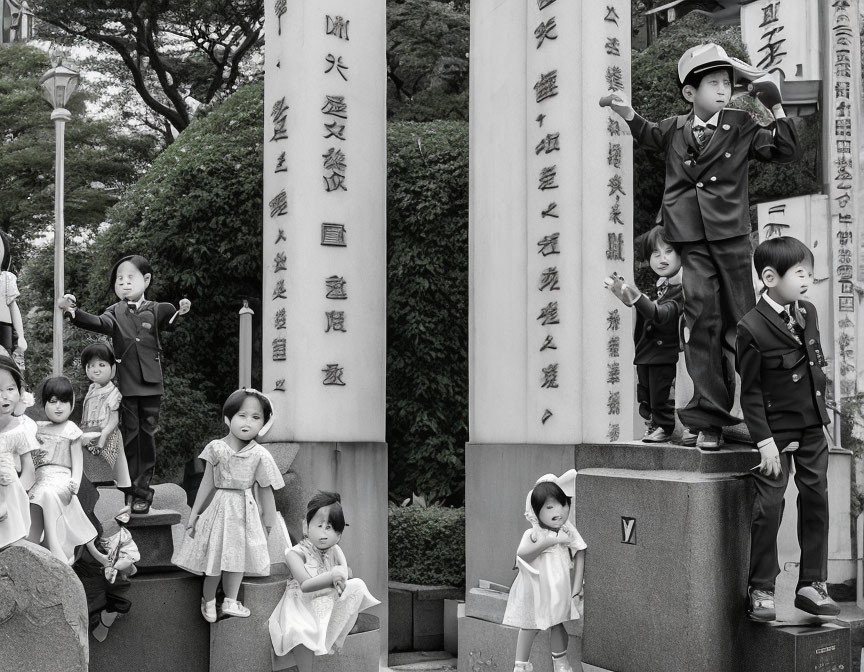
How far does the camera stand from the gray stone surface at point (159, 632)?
21.8 feet

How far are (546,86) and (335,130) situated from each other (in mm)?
1887

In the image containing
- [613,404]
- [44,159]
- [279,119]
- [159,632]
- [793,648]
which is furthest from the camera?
[44,159]

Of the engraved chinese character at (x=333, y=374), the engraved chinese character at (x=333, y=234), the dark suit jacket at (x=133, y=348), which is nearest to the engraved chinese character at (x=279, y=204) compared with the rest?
the engraved chinese character at (x=333, y=234)

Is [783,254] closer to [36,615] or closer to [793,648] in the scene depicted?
[793,648]

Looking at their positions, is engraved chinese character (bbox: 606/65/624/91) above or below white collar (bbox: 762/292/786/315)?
above

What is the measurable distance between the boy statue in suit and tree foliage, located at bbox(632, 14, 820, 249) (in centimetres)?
795

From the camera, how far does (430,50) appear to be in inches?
636

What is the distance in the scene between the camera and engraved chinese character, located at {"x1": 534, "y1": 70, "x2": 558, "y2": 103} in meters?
7.92

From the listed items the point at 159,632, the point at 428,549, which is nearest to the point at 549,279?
the point at 428,549

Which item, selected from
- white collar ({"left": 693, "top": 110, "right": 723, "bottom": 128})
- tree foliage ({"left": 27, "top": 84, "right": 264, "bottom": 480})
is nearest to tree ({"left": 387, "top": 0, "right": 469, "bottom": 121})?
tree foliage ({"left": 27, "top": 84, "right": 264, "bottom": 480})

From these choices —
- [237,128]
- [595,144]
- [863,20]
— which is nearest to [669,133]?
[595,144]

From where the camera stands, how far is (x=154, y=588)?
22.1 ft

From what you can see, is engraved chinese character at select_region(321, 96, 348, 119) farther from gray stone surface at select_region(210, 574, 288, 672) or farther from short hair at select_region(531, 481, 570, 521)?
short hair at select_region(531, 481, 570, 521)

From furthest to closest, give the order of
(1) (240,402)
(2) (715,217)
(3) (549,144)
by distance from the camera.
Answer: (3) (549,144), (1) (240,402), (2) (715,217)
